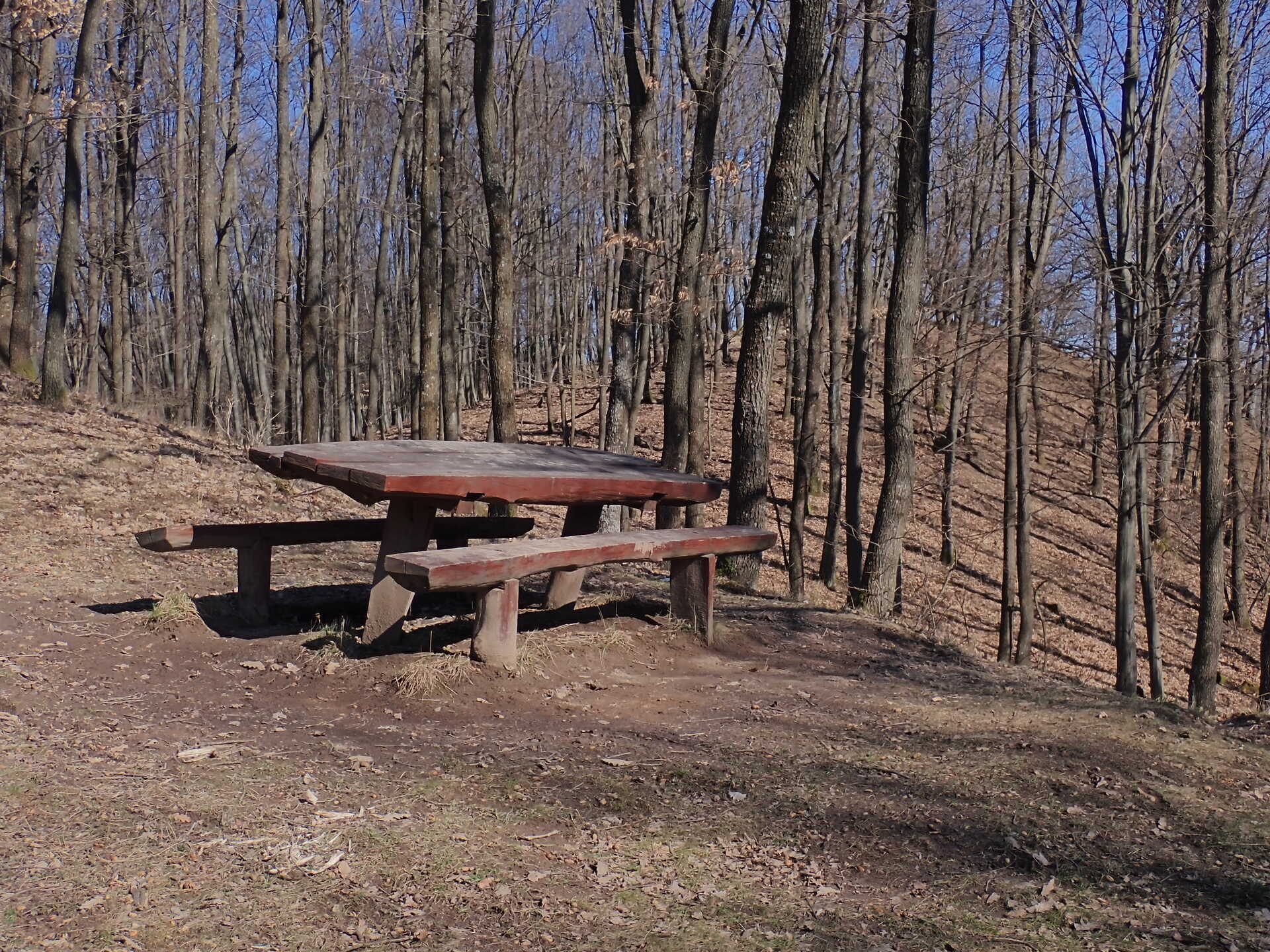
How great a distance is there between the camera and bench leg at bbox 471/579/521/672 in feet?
18.4

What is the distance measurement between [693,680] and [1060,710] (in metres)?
2.03

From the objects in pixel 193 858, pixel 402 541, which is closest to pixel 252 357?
pixel 402 541

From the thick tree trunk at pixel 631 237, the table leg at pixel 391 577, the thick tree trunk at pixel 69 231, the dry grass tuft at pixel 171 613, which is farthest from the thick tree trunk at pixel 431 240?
the table leg at pixel 391 577

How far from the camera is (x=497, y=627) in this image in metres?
5.64

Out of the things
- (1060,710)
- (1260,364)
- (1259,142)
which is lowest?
(1060,710)

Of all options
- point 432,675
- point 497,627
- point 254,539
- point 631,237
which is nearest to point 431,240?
point 631,237

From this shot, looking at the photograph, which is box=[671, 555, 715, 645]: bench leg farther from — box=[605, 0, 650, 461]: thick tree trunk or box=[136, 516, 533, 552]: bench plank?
box=[605, 0, 650, 461]: thick tree trunk

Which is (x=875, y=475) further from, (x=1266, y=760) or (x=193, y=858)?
(x=193, y=858)

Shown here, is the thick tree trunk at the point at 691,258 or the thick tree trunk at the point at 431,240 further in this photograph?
the thick tree trunk at the point at 431,240

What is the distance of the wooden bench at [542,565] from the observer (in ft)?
16.8

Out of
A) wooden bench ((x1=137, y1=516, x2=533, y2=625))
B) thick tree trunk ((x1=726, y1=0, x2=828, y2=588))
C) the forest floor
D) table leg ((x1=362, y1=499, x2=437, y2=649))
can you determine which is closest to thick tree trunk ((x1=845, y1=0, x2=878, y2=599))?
thick tree trunk ((x1=726, y1=0, x2=828, y2=588))

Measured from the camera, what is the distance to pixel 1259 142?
45.1 feet

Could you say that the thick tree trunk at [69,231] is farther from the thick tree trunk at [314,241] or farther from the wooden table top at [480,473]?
the wooden table top at [480,473]

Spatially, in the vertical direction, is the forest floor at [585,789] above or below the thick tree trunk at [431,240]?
below
